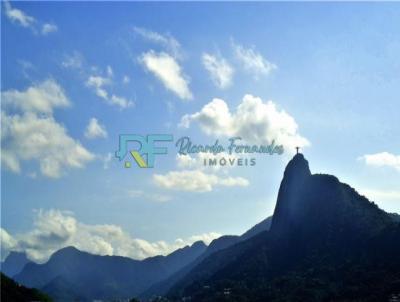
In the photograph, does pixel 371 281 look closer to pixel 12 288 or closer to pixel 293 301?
pixel 293 301

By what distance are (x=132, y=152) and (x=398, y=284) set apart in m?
114

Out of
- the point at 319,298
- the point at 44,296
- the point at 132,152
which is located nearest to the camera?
the point at 132,152

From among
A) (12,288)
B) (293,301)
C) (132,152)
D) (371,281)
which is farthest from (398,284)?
(12,288)

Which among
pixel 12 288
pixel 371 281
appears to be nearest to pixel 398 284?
pixel 371 281

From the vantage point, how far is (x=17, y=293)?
6432 inches

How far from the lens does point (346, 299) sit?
607 ft

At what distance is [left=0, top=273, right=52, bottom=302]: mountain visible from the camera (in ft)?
506

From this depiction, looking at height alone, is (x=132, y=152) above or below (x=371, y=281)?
above

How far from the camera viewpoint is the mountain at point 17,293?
154 meters

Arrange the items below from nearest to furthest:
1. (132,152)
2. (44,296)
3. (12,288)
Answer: (132,152) < (12,288) < (44,296)

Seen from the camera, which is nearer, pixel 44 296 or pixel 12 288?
pixel 12 288

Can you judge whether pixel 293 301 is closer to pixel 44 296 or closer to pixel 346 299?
pixel 346 299

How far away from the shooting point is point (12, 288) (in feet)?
541

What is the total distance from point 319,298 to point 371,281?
20524 millimetres
